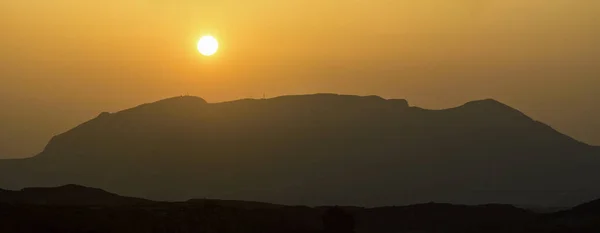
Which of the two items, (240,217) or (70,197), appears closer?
(240,217)

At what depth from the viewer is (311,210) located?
367 feet

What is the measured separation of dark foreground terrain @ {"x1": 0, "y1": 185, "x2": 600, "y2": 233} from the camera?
76.1m

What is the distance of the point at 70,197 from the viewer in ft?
418

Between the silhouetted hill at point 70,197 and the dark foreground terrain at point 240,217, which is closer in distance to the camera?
the dark foreground terrain at point 240,217

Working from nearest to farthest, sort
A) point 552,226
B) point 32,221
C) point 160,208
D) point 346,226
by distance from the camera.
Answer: point 32,221 < point 346,226 < point 160,208 < point 552,226

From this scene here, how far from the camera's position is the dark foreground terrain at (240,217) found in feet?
250

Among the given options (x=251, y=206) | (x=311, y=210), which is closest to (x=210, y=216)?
(x=311, y=210)

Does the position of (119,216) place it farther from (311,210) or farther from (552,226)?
(552,226)

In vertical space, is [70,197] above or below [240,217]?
above

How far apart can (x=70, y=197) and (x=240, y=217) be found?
43.4m

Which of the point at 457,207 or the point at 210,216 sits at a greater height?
the point at 457,207

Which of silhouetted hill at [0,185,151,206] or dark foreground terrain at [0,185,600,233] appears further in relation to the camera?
silhouetted hill at [0,185,151,206]

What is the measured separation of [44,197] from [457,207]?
53173 millimetres

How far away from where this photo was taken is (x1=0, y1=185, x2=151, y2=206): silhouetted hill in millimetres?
119875
